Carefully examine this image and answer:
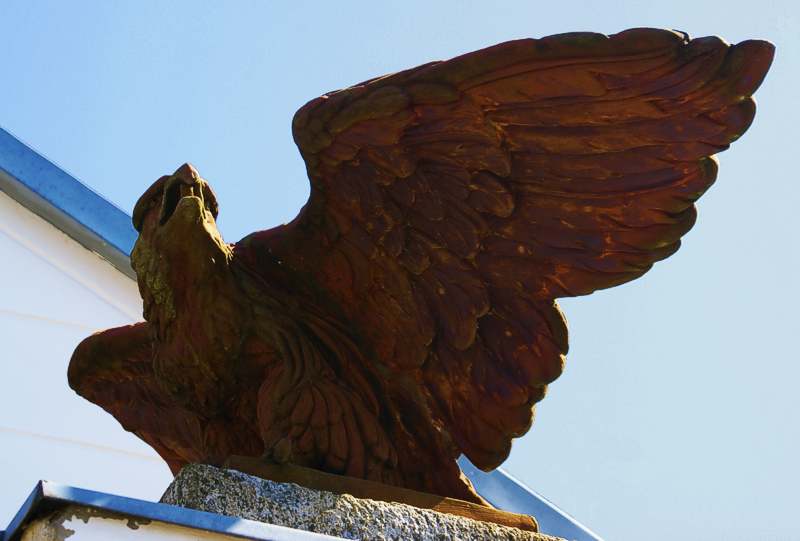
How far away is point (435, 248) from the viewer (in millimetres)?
3727

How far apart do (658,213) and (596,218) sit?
0.16 m

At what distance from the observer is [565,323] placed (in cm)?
369

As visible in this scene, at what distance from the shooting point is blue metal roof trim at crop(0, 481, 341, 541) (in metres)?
2.71

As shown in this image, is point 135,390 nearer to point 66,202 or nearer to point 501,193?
point 501,193

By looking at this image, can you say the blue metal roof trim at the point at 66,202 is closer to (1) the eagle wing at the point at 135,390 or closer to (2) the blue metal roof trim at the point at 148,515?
(1) the eagle wing at the point at 135,390

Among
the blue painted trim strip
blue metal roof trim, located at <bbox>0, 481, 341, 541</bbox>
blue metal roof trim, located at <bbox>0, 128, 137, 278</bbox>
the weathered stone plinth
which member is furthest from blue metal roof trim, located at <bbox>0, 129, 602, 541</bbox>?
blue metal roof trim, located at <bbox>0, 481, 341, 541</bbox>

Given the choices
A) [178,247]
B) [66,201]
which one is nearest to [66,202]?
[66,201]

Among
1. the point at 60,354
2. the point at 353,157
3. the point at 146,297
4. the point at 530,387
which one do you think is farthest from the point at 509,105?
the point at 60,354

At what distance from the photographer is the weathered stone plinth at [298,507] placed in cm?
319

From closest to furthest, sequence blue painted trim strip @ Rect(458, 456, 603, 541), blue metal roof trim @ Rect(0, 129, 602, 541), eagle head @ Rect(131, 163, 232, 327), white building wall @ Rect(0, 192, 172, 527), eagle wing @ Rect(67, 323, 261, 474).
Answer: eagle head @ Rect(131, 163, 232, 327) → eagle wing @ Rect(67, 323, 261, 474) → blue painted trim strip @ Rect(458, 456, 603, 541) → white building wall @ Rect(0, 192, 172, 527) → blue metal roof trim @ Rect(0, 129, 602, 541)

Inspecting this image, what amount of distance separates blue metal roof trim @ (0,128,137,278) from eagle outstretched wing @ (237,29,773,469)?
3.34m

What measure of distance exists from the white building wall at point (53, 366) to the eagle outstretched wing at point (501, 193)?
3.12 m

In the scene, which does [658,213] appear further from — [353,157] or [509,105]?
[353,157]

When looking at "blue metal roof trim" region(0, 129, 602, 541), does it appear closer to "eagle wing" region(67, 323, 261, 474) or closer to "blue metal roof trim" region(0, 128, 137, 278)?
"blue metal roof trim" region(0, 128, 137, 278)
